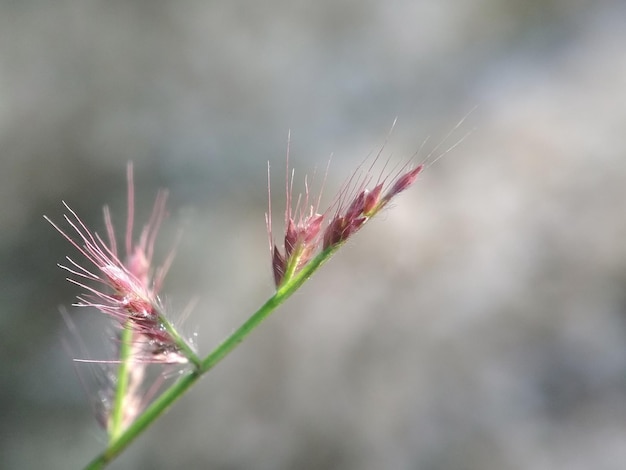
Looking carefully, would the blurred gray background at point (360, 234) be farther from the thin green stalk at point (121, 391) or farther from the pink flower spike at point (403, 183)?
the pink flower spike at point (403, 183)

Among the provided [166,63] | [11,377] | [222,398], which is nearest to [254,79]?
[166,63]

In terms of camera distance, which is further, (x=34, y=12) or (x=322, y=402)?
(x=34, y=12)

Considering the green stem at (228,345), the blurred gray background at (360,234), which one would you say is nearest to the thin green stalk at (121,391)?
the green stem at (228,345)

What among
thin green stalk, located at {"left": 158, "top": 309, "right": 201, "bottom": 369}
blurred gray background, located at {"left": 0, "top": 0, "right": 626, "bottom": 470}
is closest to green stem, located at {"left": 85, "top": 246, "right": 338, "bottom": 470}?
thin green stalk, located at {"left": 158, "top": 309, "right": 201, "bottom": 369}

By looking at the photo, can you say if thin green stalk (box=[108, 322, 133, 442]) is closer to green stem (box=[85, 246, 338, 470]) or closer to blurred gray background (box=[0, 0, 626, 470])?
green stem (box=[85, 246, 338, 470])

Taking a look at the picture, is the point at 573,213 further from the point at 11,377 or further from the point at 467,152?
the point at 11,377
